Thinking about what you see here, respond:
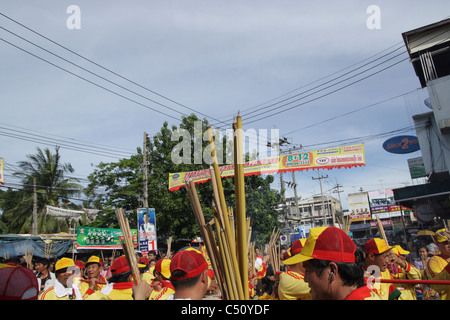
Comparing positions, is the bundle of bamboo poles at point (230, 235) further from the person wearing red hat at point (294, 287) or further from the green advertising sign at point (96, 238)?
the green advertising sign at point (96, 238)

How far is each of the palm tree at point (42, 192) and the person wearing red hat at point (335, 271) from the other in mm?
21710

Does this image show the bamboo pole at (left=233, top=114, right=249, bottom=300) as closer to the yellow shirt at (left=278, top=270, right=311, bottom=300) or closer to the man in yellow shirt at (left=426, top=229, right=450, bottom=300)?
the yellow shirt at (left=278, top=270, right=311, bottom=300)

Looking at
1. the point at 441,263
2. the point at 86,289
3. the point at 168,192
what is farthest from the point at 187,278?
the point at 168,192

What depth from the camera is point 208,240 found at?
160cm

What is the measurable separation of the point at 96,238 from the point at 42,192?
9916 mm

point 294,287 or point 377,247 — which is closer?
point 294,287

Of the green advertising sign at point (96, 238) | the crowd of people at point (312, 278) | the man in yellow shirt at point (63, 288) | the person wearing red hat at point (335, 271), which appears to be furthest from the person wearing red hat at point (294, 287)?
the green advertising sign at point (96, 238)

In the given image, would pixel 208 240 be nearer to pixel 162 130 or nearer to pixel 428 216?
pixel 428 216

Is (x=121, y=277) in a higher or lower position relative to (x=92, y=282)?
higher

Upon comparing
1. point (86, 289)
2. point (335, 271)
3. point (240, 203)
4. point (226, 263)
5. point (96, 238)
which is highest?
point (240, 203)

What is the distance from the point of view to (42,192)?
21406 mm

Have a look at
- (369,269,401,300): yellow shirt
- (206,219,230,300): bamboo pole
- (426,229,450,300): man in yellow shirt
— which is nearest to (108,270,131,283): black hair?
(206,219,230,300): bamboo pole

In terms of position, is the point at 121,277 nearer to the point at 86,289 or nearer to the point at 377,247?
the point at 86,289

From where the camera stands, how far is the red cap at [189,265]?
2.22m
